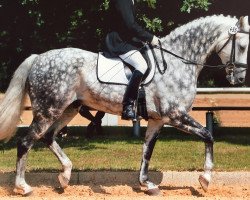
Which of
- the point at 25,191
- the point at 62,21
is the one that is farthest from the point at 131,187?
the point at 62,21

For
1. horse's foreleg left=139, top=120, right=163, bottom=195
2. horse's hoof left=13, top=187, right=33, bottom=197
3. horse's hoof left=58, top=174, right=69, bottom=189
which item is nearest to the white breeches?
horse's foreleg left=139, top=120, right=163, bottom=195

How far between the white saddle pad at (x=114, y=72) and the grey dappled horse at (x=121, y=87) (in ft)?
0.26

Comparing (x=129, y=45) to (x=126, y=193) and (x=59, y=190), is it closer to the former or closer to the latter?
(x=126, y=193)

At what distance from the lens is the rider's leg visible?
941 centimetres

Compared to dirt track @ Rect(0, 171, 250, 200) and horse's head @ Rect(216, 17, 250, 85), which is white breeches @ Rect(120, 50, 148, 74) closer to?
horse's head @ Rect(216, 17, 250, 85)

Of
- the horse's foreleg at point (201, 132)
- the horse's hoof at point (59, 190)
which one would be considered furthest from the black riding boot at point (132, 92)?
the horse's hoof at point (59, 190)

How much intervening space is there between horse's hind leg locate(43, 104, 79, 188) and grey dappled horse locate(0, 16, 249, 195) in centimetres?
2

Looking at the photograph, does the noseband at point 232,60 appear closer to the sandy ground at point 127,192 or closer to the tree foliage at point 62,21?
the sandy ground at point 127,192

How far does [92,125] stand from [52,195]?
23.7ft

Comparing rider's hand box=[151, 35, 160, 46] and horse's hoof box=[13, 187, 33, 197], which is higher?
rider's hand box=[151, 35, 160, 46]

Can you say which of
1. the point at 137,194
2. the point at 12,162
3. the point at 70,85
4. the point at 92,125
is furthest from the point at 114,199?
the point at 92,125

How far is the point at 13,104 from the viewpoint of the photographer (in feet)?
32.7

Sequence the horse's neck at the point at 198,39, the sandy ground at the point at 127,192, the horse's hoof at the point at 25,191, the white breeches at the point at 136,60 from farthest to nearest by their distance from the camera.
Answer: the horse's neck at the point at 198,39, the horse's hoof at the point at 25,191, the white breeches at the point at 136,60, the sandy ground at the point at 127,192

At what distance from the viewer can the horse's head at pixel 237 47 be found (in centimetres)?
952
